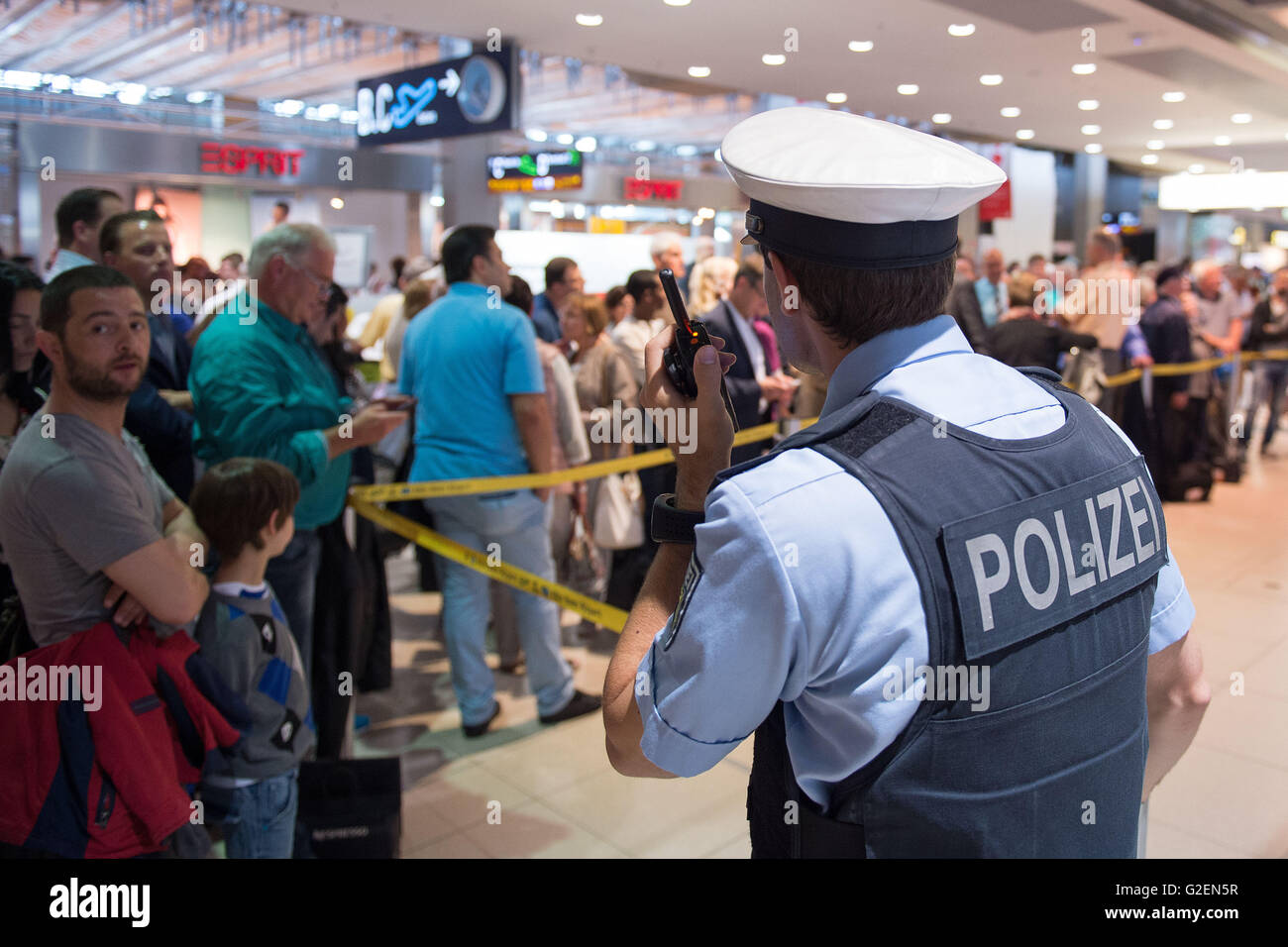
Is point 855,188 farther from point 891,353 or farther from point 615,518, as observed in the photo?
point 615,518

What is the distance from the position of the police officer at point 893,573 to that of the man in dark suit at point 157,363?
216 cm

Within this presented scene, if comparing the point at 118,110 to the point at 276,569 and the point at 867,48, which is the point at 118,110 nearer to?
the point at 867,48

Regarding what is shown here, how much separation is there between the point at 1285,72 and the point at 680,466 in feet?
36.4

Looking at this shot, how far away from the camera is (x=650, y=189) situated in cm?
1451

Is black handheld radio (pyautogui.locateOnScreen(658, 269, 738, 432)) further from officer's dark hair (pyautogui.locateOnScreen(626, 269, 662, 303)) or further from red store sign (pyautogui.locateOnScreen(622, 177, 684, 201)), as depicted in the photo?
red store sign (pyautogui.locateOnScreen(622, 177, 684, 201))

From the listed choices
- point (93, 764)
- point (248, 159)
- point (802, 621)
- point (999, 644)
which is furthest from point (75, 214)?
point (248, 159)

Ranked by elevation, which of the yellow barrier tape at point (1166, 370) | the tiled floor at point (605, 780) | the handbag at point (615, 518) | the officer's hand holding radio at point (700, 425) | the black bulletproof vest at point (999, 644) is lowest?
the tiled floor at point (605, 780)

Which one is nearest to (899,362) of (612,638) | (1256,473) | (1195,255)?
(612,638)

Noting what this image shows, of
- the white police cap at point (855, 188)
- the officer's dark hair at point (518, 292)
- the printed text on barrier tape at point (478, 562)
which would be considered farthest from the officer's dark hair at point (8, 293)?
the officer's dark hair at point (518, 292)

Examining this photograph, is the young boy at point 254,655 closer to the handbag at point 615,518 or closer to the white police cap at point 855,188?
the white police cap at point 855,188

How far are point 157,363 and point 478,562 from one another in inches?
46.6

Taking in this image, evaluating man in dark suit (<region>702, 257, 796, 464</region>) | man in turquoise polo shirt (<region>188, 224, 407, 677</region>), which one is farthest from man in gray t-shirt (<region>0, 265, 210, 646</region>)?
man in dark suit (<region>702, 257, 796, 464</region>)

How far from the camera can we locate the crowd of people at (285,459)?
201 centimetres

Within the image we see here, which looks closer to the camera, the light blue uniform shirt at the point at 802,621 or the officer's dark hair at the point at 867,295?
the light blue uniform shirt at the point at 802,621
